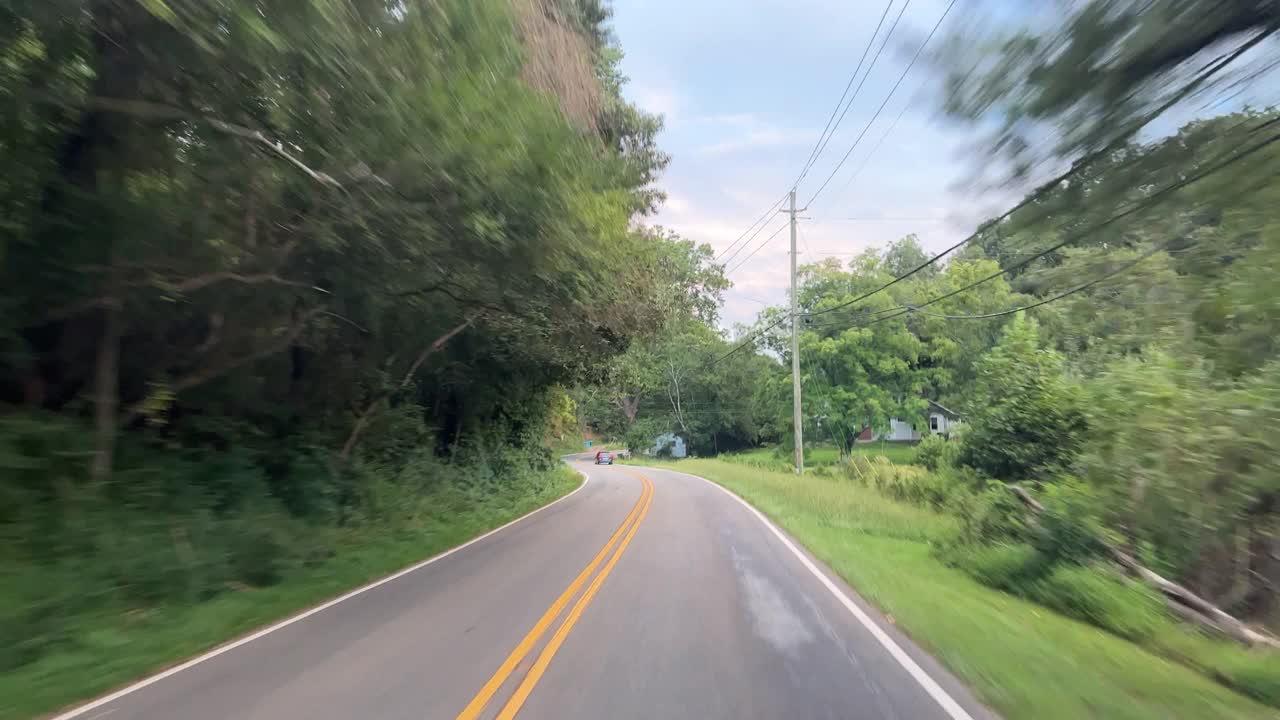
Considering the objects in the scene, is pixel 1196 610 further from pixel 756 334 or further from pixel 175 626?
pixel 756 334

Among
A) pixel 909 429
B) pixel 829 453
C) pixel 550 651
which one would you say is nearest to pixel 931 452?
pixel 829 453

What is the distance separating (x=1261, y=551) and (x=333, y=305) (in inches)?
559

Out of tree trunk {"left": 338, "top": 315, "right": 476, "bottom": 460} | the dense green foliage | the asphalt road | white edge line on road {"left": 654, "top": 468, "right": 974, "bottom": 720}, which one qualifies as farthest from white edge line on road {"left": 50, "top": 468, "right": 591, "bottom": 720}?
white edge line on road {"left": 654, "top": 468, "right": 974, "bottom": 720}

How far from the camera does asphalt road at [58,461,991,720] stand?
5.06 m

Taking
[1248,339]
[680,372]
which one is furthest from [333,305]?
[680,372]

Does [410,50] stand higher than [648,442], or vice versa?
[410,50]

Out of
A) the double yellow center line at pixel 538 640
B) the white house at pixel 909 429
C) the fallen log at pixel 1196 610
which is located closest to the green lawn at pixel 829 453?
the white house at pixel 909 429

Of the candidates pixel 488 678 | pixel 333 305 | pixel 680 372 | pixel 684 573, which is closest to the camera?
pixel 488 678

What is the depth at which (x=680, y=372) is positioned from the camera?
64062 mm

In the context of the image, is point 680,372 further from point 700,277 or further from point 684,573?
point 684,573

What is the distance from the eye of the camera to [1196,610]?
8523mm

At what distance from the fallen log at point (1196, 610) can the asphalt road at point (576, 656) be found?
3723mm

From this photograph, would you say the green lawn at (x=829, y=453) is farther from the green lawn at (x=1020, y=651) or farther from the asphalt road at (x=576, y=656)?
the asphalt road at (x=576, y=656)

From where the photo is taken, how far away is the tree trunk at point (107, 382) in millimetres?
9227
